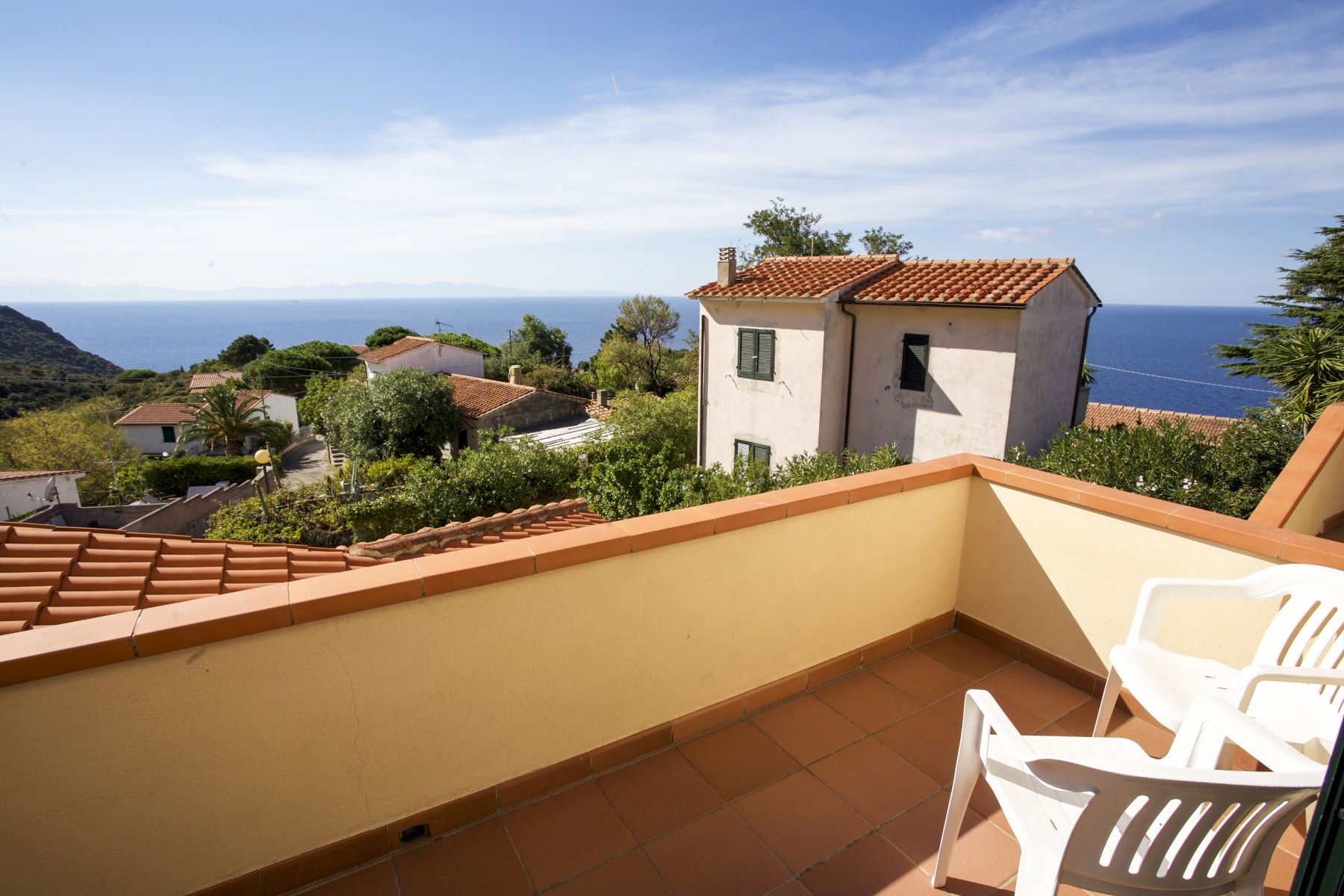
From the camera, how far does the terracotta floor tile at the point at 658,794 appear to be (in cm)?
231

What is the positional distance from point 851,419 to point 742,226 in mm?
21914

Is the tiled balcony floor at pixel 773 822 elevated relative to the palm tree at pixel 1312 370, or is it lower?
lower

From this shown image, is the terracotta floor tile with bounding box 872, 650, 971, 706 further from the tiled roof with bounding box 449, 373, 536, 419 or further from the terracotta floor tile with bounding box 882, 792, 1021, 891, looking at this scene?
the tiled roof with bounding box 449, 373, 536, 419

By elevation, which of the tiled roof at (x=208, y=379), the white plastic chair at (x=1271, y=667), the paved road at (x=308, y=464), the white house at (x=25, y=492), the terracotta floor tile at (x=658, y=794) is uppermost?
the white plastic chair at (x=1271, y=667)

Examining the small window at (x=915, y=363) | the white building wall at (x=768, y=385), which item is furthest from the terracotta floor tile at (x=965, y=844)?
the small window at (x=915, y=363)

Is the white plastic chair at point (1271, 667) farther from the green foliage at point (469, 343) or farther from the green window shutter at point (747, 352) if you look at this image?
the green foliage at point (469, 343)

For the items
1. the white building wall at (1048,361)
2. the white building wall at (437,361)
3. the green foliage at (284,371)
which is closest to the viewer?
the white building wall at (1048,361)

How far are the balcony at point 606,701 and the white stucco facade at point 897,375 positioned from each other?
9250mm

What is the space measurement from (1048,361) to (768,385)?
226 inches

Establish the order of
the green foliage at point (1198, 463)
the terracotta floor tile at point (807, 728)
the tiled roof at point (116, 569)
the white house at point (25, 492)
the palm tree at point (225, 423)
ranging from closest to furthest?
the tiled roof at point (116, 569)
the terracotta floor tile at point (807, 728)
the green foliage at point (1198, 463)
the white house at point (25, 492)
the palm tree at point (225, 423)

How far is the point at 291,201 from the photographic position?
129 feet

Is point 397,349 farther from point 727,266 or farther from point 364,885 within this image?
point 364,885

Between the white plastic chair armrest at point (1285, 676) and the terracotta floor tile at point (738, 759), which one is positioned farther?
the terracotta floor tile at point (738, 759)

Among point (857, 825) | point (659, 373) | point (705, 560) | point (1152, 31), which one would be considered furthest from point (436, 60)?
point (659, 373)
